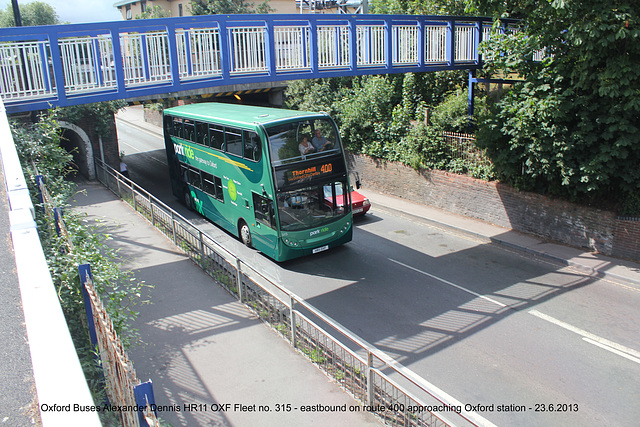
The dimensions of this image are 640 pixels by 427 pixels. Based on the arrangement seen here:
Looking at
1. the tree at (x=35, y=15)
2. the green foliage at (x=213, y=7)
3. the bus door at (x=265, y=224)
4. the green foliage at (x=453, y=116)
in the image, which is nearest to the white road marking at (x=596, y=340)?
the bus door at (x=265, y=224)

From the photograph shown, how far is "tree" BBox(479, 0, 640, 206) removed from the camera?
447 inches

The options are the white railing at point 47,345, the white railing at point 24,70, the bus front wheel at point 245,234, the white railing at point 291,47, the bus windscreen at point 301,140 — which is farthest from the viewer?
the bus front wheel at point 245,234

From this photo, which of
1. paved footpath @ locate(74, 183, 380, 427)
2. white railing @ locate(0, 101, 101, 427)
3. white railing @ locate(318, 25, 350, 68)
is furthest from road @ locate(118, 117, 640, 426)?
white railing @ locate(0, 101, 101, 427)

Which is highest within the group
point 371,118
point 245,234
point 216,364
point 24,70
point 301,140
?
point 24,70

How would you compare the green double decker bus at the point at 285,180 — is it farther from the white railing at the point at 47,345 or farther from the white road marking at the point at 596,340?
the white railing at the point at 47,345

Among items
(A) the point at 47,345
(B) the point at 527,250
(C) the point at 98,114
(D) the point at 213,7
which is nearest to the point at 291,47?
(B) the point at 527,250

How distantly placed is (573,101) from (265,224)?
27.8 ft

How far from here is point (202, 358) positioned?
781 cm

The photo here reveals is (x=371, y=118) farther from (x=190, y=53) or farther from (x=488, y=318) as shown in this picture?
(x=488, y=318)

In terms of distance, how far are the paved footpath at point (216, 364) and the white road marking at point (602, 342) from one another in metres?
5.11

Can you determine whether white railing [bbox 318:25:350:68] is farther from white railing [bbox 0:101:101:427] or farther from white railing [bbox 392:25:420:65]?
white railing [bbox 0:101:101:427]

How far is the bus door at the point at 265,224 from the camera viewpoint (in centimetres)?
1272

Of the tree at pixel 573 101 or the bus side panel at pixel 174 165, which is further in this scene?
the bus side panel at pixel 174 165

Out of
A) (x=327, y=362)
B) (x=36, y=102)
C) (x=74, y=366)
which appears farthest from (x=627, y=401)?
(x=36, y=102)
